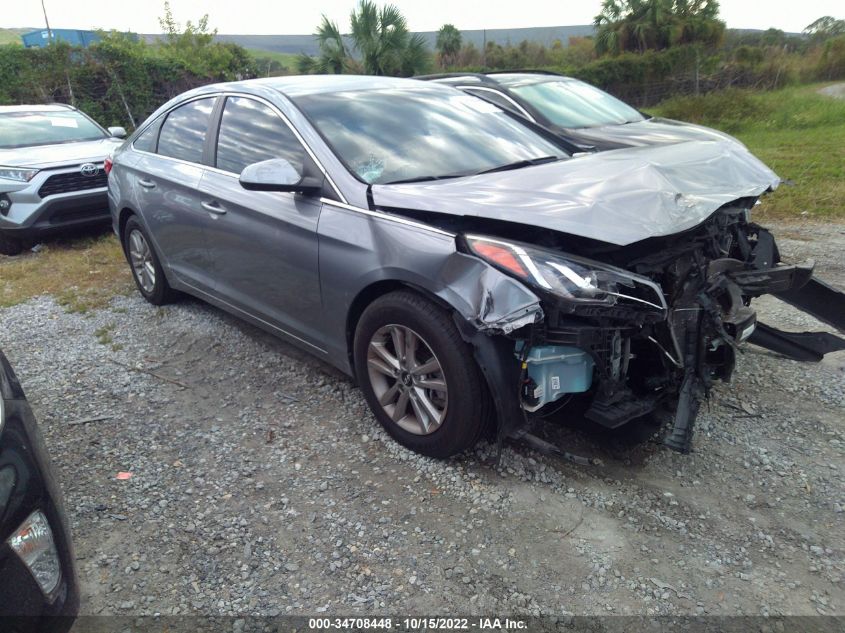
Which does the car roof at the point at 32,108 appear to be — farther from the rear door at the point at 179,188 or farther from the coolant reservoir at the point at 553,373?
the coolant reservoir at the point at 553,373

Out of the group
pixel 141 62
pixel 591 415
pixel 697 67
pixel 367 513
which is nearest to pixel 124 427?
pixel 367 513

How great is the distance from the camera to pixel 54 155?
773cm

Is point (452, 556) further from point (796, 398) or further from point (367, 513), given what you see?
point (796, 398)

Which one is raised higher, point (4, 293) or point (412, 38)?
point (412, 38)

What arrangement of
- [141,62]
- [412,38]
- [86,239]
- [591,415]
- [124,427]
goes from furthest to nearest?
1. [412,38]
2. [141,62]
3. [86,239]
4. [124,427]
5. [591,415]

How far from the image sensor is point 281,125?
371 centimetres

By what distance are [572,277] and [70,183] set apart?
6.87 meters

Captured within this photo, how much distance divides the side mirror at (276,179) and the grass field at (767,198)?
3.01 meters

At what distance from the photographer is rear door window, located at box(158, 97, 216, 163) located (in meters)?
4.37

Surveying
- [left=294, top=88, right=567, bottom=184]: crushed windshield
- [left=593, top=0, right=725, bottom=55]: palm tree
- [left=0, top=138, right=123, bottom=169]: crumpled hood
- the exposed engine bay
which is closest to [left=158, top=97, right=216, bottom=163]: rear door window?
[left=294, top=88, right=567, bottom=184]: crushed windshield

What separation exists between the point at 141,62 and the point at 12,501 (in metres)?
17.2

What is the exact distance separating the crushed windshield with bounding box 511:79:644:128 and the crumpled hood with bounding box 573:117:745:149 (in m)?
0.24

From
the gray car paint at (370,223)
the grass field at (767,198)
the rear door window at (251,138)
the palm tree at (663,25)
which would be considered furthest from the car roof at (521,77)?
the palm tree at (663,25)

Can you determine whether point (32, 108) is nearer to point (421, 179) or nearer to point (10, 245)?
point (10, 245)
